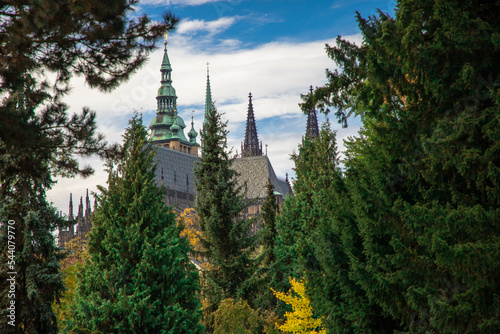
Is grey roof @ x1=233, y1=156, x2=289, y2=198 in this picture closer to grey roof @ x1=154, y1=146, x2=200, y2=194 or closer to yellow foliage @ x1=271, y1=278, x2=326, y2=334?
grey roof @ x1=154, y1=146, x2=200, y2=194

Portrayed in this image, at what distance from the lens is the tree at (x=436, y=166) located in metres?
9.65

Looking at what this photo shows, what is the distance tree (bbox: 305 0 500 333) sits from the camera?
9.65 meters

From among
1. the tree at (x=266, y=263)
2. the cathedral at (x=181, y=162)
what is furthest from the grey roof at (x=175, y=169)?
the tree at (x=266, y=263)

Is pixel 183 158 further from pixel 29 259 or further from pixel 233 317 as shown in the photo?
pixel 29 259

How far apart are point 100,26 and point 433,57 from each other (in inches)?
224

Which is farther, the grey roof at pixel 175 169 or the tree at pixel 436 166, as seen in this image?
the grey roof at pixel 175 169

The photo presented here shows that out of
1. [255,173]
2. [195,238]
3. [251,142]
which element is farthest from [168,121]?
[195,238]

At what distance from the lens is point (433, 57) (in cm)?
1049

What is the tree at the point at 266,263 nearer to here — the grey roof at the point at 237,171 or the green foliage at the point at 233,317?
the green foliage at the point at 233,317

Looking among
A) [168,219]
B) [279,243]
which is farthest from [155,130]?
[168,219]

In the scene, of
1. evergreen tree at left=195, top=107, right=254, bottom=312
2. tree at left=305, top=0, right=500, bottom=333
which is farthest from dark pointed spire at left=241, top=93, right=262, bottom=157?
tree at left=305, top=0, right=500, bottom=333

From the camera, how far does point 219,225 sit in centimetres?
2562

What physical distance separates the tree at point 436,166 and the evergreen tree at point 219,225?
12.7 metres

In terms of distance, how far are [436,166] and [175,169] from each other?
101 metres
